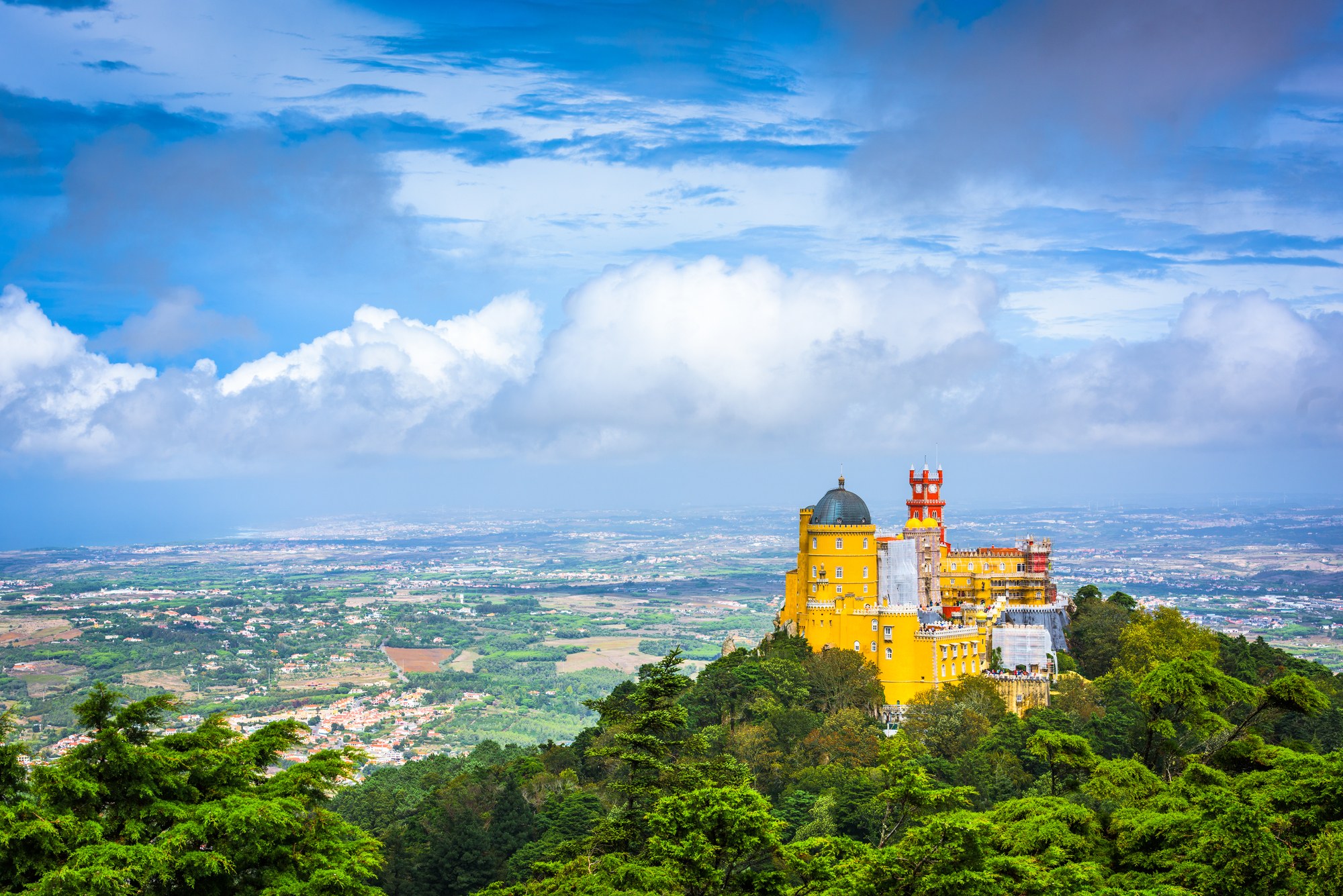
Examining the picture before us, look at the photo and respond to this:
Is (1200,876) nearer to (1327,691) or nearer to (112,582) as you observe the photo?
(1327,691)

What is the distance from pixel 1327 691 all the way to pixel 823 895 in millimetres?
40934

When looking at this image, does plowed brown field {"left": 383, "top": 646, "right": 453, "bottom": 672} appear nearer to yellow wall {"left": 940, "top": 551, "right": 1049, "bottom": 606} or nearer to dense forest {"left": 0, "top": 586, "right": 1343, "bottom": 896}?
yellow wall {"left": 940, "top": 551, "right": 1049, "bottom": 606}

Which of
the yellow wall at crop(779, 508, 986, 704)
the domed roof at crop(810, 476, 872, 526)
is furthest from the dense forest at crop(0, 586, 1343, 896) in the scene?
the domed roof at crop(810, 476, 872, 526)

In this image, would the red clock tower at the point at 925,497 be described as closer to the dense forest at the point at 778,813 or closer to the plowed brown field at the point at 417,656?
the dense forest at the point at 778,813

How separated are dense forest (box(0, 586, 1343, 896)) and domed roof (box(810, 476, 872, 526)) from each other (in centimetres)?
1138

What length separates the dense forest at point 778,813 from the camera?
20.6 metres

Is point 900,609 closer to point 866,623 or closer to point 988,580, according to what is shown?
point 866,623

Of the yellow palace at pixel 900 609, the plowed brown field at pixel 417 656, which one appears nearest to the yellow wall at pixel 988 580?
the yellow palace at pixel 900 609

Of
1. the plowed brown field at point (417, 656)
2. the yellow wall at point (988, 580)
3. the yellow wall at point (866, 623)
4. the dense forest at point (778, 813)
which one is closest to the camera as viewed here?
the dense forest at point (778, 813)

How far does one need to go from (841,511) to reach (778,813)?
66.3 feet

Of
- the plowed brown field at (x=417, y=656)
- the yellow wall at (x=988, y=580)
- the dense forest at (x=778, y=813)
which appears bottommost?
the plowed brown field at (x=417, y=656)

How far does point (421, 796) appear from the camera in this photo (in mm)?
61406

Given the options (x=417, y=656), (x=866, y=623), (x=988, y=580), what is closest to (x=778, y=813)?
(x=866, y=623)

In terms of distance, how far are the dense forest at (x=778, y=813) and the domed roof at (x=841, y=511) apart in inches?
448
